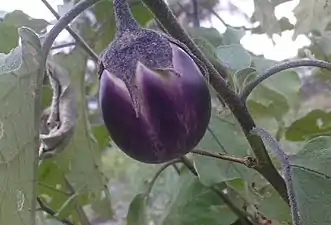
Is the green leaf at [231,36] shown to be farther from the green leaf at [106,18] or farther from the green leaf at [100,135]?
the green leaf at [100,135]

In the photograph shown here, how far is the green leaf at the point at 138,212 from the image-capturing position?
622 millimetres

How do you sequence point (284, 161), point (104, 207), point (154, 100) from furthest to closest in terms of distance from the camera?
1. point (104, 207)
2. point (284, 161)
3. point (154, 100)

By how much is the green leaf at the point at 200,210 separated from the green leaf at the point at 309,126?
0.48 feet

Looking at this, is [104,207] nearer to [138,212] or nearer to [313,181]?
[138,212]

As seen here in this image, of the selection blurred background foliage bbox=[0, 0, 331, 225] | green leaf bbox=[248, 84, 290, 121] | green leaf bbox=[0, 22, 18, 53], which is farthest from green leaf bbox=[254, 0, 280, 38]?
green leaf bbox=[0, 22, 18, 53]

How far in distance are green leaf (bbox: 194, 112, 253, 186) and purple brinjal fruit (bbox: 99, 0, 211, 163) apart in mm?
207

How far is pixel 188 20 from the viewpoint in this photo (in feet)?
2.98

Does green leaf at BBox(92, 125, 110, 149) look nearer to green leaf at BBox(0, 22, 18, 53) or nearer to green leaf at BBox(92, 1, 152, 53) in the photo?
green leaf at BBox(92, 1, 152, 53)

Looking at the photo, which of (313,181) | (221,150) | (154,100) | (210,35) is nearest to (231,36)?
(210,35)

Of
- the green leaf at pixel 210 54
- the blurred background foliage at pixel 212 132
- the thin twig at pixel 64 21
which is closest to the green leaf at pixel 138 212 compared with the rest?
the blurred background foliage at pixel 212 132

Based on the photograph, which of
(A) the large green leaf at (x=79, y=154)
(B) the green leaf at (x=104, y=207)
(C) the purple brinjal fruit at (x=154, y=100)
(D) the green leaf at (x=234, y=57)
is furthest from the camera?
(B) the green leaf at (x=104, y=207)

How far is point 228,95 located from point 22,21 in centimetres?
26

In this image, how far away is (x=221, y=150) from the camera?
0.60 meters

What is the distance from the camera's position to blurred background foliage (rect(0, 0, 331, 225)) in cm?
58
